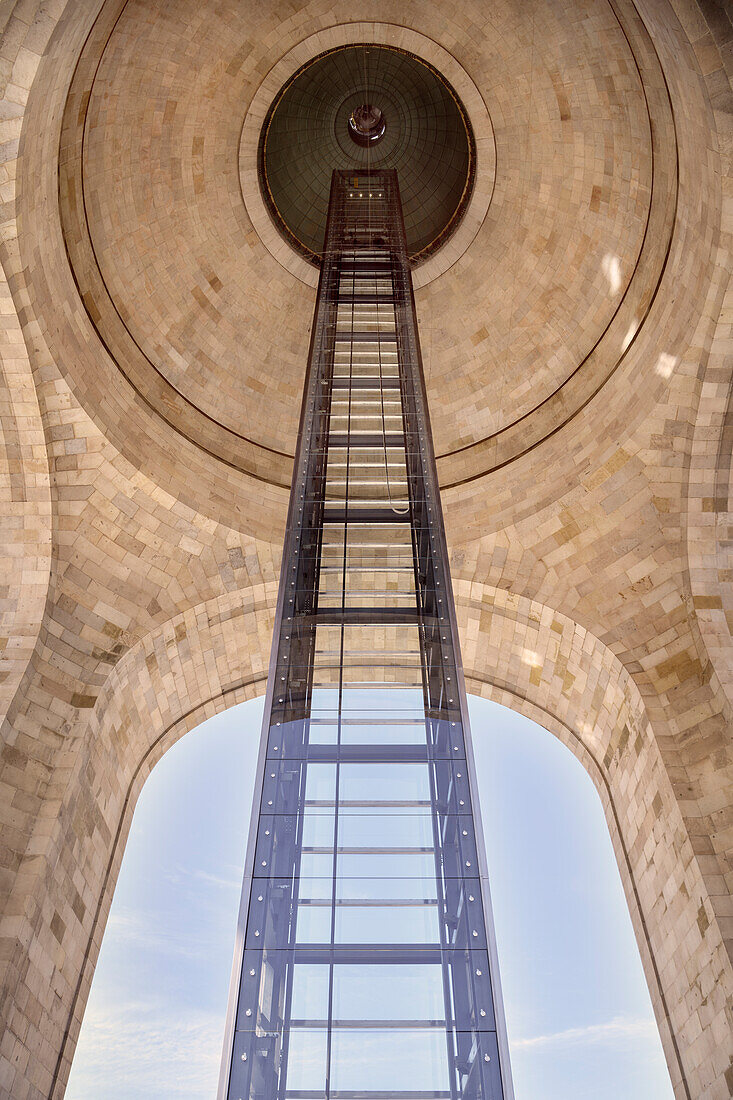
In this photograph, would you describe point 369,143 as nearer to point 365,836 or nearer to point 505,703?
point 505,703

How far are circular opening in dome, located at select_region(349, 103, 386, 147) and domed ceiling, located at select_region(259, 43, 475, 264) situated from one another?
4 centimetres

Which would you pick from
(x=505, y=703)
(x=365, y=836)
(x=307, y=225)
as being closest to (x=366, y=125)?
(x=307, y=225)

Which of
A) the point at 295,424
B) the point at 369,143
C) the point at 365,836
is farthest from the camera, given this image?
the point at 369,143

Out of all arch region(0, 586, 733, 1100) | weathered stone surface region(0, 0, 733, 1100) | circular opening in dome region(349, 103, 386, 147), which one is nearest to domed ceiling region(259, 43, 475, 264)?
circular opening in dome region(349, 103, 386, 147)

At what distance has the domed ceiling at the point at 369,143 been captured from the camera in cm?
1545

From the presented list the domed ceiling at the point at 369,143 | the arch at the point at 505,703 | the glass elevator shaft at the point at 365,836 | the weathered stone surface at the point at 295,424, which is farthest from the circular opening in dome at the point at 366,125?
the glass elevator shaft at the point at 365,836

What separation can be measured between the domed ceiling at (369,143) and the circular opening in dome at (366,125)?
0.04 metres

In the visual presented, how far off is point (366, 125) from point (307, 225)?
2.92 meters

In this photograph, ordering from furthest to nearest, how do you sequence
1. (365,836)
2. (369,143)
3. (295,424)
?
(369,143)
(295,424)
(365,836)

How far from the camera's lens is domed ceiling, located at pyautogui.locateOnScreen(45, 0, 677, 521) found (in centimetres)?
1178

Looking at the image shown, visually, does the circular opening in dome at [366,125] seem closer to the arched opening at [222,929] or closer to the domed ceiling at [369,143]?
the domed ceiling at [369,143]

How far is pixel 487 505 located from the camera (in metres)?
12.9

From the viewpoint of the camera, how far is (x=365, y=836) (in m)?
4.60

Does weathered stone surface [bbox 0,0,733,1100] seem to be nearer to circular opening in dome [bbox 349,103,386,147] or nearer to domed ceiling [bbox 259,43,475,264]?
domed ceiling [bbox 259,43,475,264]
